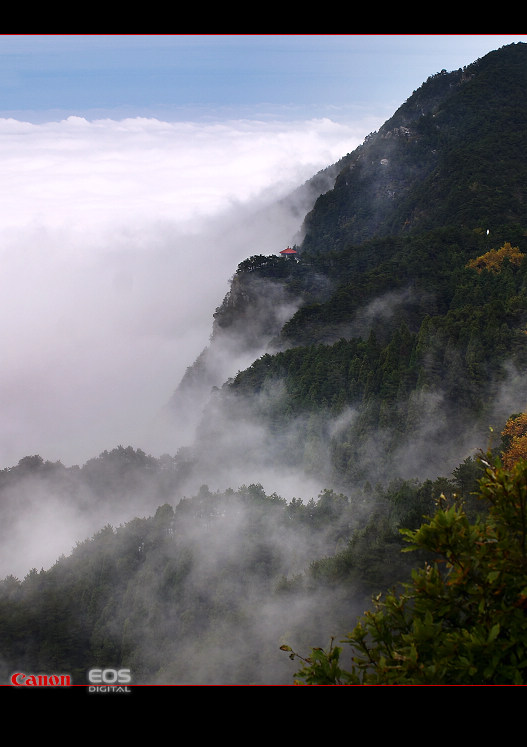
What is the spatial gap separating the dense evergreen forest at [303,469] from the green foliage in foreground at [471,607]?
14cm

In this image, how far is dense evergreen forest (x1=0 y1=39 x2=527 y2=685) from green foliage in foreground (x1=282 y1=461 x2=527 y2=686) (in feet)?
0.46

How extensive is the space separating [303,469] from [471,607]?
42093 mm

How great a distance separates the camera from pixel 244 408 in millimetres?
63031

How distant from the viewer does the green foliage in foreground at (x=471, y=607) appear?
7202 mm

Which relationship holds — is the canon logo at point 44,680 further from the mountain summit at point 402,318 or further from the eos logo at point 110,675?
the mountain summit at point 402,318

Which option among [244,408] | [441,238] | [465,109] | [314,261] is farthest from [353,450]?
Answer: [465,109]

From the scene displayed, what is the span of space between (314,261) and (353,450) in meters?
Result: 53.0

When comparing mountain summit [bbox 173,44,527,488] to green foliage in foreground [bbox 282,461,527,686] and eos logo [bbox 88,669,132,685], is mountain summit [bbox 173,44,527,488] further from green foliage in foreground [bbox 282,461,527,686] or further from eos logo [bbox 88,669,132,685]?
eos logo [bbox 88,669,132,685]

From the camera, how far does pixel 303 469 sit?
50062mm

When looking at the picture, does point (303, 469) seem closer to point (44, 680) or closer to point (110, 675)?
point (44, 680)

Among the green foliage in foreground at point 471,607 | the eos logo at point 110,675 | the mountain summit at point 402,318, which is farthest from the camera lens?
the mountain summit at point 402,318

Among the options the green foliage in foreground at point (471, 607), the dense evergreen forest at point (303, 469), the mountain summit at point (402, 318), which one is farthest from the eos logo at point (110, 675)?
the mountain summit at point (402, 318)

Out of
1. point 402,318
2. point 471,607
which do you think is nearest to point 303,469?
point 402,318

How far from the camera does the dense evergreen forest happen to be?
1028 inches
